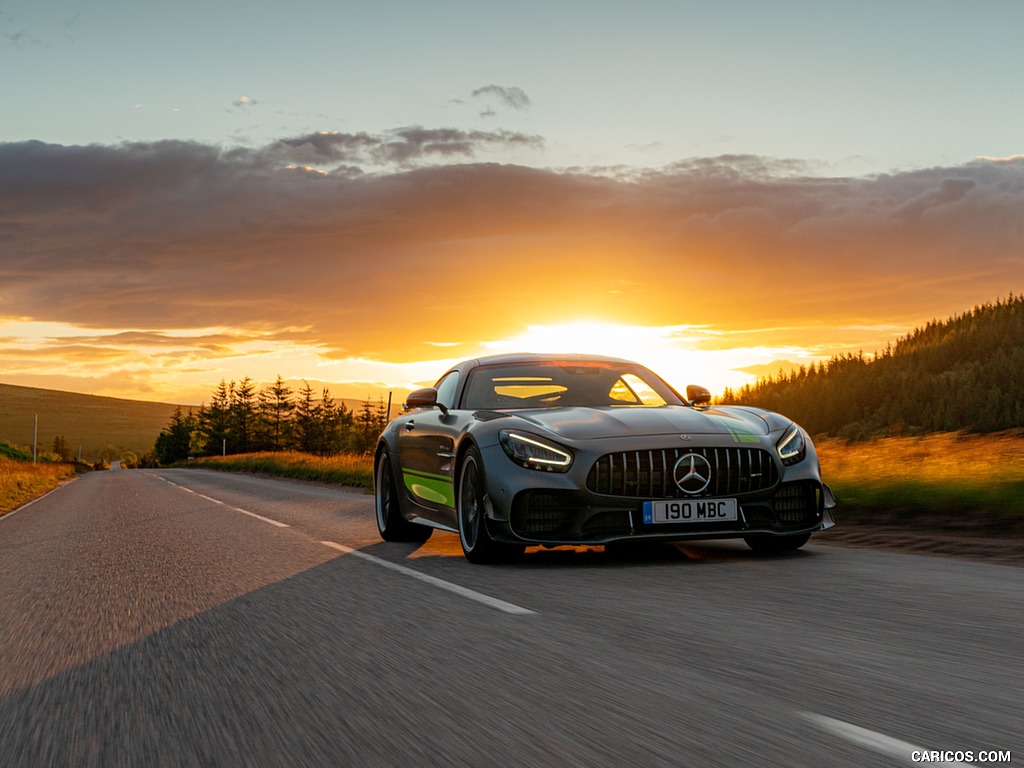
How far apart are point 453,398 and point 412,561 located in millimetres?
1584

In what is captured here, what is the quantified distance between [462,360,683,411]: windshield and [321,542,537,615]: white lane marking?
4.85ft

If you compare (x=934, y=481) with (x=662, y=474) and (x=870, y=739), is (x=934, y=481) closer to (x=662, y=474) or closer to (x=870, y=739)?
(x=662, y=474)

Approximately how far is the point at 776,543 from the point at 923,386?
11.0 m

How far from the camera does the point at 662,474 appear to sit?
7309 mm

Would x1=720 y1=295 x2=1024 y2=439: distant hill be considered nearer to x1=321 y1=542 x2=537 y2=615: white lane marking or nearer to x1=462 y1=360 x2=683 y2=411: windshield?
x1=462 y1=360 x2=683 y2=411: windshield

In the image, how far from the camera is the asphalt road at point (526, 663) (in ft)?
10.8

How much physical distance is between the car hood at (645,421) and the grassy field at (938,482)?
2.49 m

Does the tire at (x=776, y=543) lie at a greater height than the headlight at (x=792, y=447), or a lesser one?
lesser

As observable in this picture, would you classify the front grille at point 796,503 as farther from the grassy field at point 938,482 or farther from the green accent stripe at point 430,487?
the green accent stripe at point 430,487

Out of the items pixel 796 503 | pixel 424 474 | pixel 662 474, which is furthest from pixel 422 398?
pixel 796 503

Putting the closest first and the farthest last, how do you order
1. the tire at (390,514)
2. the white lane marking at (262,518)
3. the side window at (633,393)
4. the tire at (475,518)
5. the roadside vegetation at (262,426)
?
the tire at (475,518) < the side window at (633,393) < the tire at (390,514) < the white lane marking at (262,518) < the roadside vegetation at (262,426)

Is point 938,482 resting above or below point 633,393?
below
